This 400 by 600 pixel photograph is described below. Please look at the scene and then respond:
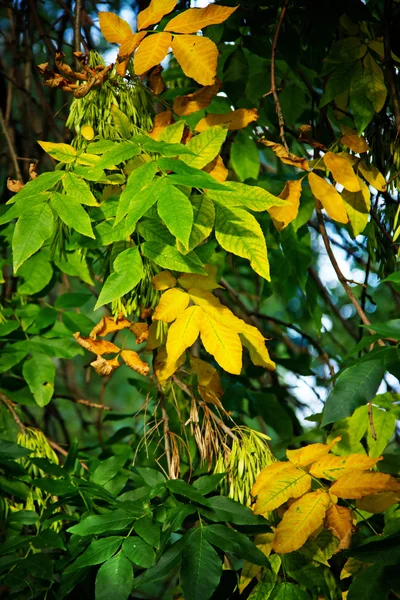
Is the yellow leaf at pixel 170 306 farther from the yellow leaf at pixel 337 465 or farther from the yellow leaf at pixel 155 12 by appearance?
the yellow leaf at pixel 155 12

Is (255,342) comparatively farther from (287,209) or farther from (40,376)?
(40,376)

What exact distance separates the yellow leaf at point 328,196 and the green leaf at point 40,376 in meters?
0.62

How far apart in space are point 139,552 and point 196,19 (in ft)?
2.55

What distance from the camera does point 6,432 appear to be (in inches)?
52.2

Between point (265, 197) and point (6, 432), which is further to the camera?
point (6, 432)

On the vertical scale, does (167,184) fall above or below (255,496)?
above

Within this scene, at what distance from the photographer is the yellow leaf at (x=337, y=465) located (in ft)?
3.12

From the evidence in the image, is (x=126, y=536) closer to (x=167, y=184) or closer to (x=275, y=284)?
(x=167, y=184)

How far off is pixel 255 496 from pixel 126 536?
0.19 m

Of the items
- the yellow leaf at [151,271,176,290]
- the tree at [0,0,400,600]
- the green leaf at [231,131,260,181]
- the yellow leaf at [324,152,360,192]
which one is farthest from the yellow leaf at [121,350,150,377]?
the green leaf at [231,131,260,181]

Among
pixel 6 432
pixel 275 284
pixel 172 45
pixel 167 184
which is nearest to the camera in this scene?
pixel 167 184

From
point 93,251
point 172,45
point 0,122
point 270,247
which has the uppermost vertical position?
point 172,45

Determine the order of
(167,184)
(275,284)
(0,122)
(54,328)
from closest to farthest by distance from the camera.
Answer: (167,184) < (54,328) < (275,284) < (0,122)

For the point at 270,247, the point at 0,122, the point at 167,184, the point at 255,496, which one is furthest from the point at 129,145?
the point at 0,122
